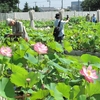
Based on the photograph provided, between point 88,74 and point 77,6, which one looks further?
point 77,6

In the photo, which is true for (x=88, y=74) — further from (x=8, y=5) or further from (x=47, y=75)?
(x=8, y=5)

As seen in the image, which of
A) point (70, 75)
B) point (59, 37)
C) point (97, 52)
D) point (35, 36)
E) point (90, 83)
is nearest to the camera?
point (90, 83)

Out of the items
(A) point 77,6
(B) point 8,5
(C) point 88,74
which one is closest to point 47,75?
(C) point 88,74

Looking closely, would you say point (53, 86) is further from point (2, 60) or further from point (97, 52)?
point (97, 52)

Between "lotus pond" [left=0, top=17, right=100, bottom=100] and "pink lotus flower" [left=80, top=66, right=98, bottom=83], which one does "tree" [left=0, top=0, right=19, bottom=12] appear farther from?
"pink lotus flower" [left=80, top=66, right=98, bottom=83]

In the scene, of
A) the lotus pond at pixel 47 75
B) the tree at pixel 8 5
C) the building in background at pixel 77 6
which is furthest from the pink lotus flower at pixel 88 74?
the building in background at pixel 77 6

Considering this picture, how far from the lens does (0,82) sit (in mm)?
1847

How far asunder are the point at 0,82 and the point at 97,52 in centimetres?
794

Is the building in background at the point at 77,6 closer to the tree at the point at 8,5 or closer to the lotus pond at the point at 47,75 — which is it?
the tree at the point at 8,5

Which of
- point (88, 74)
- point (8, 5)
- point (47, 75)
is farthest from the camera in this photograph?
point (8, 5)

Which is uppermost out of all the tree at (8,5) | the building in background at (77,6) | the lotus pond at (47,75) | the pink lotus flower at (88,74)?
the pink lotus flower at (88,74)

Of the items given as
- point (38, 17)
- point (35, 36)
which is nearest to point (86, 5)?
point (38, 17)

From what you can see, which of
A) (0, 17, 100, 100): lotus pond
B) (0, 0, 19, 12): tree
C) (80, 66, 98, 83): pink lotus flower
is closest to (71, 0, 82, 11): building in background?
(0, 0, 19, 12): tree

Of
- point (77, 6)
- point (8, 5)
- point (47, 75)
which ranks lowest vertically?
point (77, 6)
